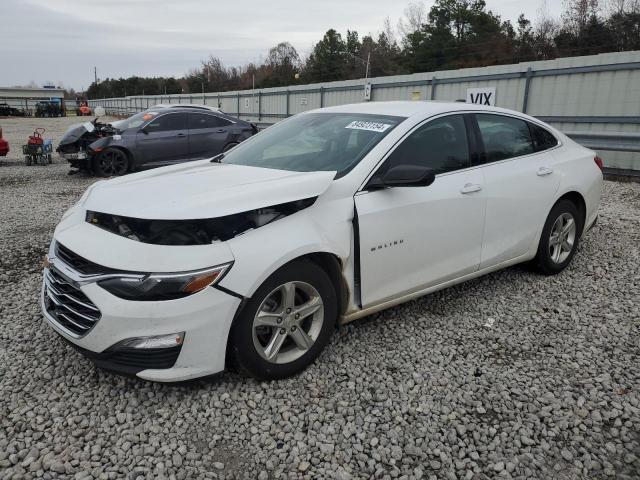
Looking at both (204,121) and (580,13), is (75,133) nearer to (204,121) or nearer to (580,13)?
(204,121)

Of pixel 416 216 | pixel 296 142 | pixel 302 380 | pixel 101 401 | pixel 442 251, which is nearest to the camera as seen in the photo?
pixel 101 401

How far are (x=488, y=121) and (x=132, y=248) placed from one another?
2.95m

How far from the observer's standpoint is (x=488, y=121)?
405cm

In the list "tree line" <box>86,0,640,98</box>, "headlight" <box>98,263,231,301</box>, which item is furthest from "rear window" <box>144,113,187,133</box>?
"tree line" <box>86,0,640,98</box>

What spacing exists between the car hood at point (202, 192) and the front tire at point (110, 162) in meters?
8.46

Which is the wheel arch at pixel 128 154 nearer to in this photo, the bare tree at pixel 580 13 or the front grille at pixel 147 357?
the front grille at pixel 147 357

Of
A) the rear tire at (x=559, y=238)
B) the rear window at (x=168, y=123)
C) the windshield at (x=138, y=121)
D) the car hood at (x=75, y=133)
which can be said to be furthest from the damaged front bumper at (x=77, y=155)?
the rear tire at (x=559, y=238)

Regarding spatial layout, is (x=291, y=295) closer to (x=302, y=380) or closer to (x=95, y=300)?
(x=302, y=380)

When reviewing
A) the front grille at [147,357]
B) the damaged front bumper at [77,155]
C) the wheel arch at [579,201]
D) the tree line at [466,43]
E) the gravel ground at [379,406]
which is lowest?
the gravel ground at [379,406]

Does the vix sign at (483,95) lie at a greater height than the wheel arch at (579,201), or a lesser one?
greater

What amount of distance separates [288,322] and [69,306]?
3.95 ft

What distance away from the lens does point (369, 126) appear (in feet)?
11.8

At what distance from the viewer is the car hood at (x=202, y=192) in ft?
8.67

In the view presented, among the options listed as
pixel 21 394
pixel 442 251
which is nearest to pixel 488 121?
pixel 442 251
